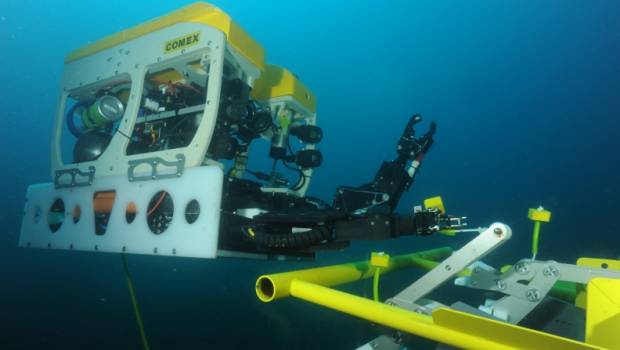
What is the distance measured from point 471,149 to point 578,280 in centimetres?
4201

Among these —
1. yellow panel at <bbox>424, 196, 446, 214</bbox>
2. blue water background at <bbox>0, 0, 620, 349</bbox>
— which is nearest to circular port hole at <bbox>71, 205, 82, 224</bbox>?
yellow panel at <bbox>424, 196, 446, 214</bbox>

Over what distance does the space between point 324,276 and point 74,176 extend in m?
3.69

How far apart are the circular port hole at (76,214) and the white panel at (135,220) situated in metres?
0.04

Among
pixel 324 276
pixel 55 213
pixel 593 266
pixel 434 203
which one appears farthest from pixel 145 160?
pixel 593 266

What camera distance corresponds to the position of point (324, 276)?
2436 mm

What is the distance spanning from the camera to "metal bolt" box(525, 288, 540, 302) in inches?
84.4

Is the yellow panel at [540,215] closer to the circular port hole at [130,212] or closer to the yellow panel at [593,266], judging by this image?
the yellow panel at [593,266]

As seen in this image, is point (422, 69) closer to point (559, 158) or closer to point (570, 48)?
point (570, 48)

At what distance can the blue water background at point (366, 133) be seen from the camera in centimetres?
1263

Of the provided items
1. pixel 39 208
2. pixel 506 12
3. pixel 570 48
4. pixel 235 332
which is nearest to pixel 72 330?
pixel 235 332

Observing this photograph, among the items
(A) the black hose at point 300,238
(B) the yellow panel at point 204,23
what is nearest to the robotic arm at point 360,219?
(A) the black hose at point 300,238

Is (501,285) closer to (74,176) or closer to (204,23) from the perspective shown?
(204,23)

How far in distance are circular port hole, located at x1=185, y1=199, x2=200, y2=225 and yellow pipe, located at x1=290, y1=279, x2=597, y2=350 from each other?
1628 millimetres

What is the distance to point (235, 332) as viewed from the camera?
9.33 metres
